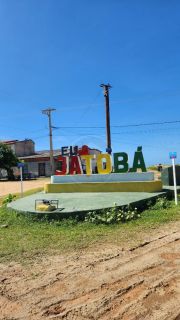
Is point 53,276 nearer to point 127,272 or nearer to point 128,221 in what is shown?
point 127,272

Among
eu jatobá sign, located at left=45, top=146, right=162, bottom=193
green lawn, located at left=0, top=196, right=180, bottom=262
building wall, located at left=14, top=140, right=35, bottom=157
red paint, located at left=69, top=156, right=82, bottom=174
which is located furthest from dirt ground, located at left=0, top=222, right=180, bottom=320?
building wall, located at left=14, top=140, right=35, bottom=157

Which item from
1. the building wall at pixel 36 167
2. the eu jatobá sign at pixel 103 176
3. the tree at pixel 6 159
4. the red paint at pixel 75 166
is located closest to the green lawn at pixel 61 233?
the eu jatobá sign at pixel 103 176

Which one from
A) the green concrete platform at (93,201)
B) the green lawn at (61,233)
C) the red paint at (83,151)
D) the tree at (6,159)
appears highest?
the tree at (6,159)

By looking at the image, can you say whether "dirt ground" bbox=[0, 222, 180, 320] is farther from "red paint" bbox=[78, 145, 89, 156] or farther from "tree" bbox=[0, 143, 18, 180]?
"tree" bbox=[0, 143, 18, 180]

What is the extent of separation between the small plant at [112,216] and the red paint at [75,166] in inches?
249

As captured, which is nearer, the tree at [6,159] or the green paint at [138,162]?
the green paint at [138,162]

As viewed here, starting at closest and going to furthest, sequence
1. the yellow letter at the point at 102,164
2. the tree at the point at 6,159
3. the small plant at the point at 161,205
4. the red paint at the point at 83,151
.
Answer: the small plant at the point at 161,205 → the yellow letter at the point at 102,164 → the red paint at the point at 83,151 → the tree at the point at 6,159

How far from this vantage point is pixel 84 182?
17641 mm

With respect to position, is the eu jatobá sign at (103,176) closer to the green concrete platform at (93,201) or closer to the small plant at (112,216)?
the green concrete platform at (93,201)

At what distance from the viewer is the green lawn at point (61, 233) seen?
348 inches

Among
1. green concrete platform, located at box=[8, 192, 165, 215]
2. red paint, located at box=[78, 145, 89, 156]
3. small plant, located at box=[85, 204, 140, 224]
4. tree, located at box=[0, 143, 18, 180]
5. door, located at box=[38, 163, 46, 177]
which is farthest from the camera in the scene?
door, located at box=[38, 163, 46, 177]

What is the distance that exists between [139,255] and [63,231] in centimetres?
347

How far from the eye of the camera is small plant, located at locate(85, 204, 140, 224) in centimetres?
1154

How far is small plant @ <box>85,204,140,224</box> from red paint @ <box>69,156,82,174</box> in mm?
6336
